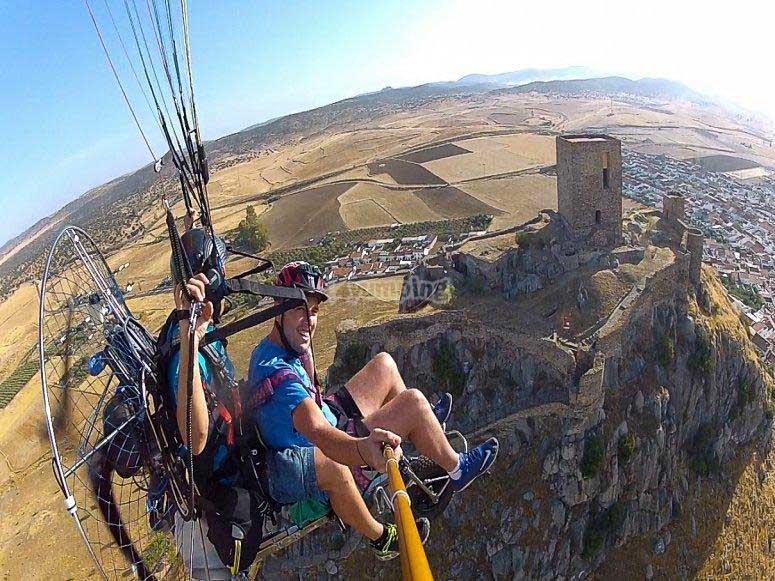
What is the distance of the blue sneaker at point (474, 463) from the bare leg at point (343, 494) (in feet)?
3.91

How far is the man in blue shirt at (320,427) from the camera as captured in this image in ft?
16.7

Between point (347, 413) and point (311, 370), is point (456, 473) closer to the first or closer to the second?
point (347, 413)

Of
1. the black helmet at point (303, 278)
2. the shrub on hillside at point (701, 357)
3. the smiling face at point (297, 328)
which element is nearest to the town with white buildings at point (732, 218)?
the shrub on hillside at point (701, 357)

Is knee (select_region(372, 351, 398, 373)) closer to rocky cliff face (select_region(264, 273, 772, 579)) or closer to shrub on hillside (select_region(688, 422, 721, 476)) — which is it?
rocky cliff face (select_region(264, 273, 772, 579))

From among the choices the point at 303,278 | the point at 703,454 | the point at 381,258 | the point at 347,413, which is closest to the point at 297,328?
the point at 303,278

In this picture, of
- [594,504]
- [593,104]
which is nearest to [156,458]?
[594,504]

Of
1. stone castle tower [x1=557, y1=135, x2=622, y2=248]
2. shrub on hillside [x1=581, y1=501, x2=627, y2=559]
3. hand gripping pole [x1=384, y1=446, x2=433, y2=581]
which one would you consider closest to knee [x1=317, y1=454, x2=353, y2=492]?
hand gripping pole [x1=384, y1=446, x2=433, y2=581]

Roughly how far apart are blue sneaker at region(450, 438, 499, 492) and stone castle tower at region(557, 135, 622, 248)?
57.3 feet

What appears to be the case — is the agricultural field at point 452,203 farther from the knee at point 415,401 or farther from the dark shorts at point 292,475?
the dark shorts at point 292,475

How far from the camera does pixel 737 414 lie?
70.3 ft

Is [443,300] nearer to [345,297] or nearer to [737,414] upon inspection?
[345,297]

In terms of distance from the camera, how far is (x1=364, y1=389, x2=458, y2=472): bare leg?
634cm

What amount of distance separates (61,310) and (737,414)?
24887 millimetres

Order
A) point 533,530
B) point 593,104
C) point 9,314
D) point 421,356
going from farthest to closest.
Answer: point 593,104 → point 9,314 → point 421,356 → point 533,530
